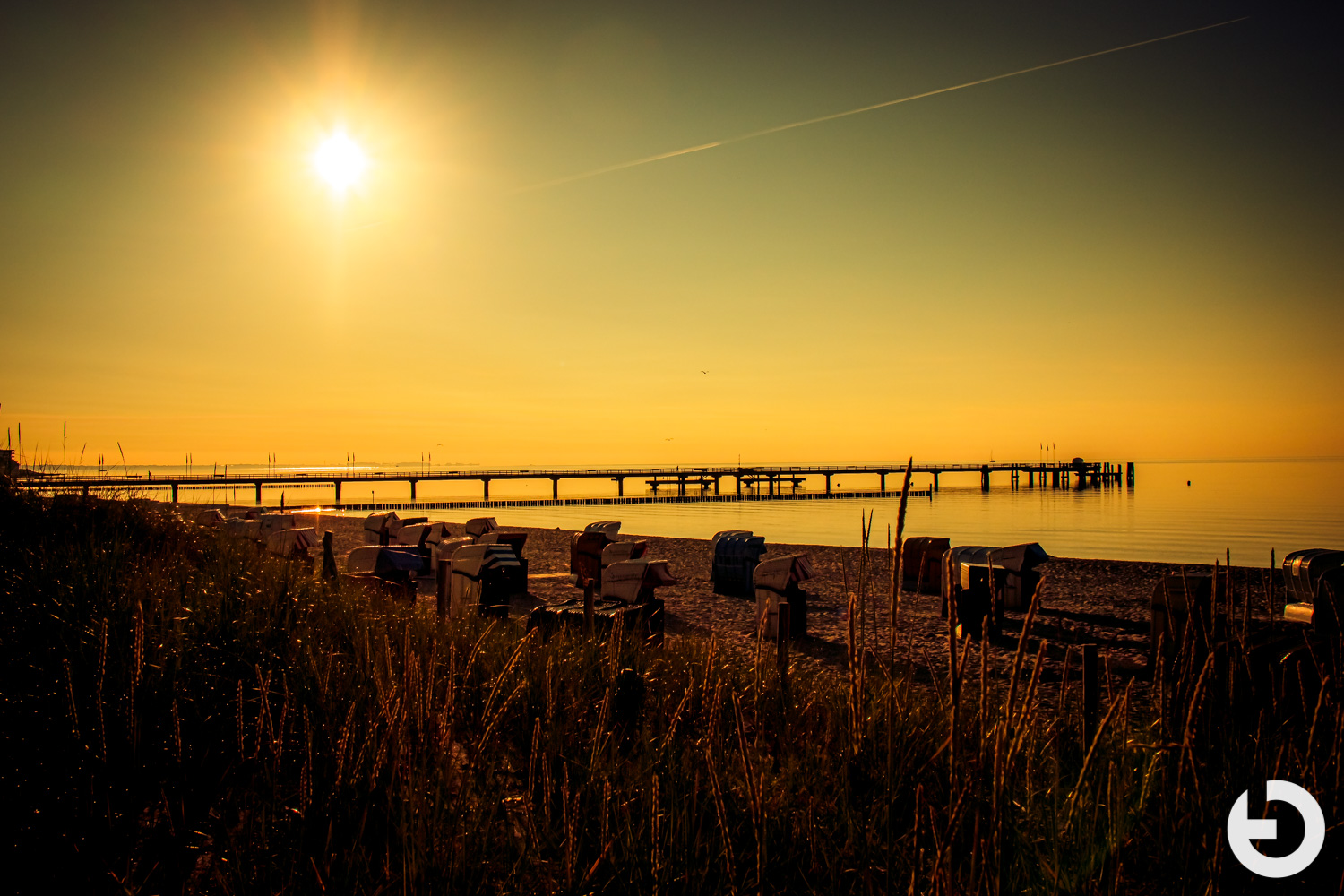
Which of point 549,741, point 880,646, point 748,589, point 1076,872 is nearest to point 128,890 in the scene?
point 549,741

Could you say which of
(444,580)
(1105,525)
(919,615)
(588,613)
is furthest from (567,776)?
(1105,525)

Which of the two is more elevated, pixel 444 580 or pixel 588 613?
pixel 588 613

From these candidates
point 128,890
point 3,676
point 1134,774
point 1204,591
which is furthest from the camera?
point 1204,591

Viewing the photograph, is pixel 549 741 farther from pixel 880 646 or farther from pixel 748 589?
pixel 748 589

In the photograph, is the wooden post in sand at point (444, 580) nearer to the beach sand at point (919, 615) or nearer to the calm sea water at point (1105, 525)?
the beach sand at point (919, 615)

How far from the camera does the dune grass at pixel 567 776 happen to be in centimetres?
253

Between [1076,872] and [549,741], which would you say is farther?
[549,741]

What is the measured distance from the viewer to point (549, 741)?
3824 millimetres

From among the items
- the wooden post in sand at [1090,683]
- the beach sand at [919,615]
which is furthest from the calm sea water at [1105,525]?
the wooden post in sand at [1090,683]

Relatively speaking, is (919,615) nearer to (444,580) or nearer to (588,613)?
(444,580)

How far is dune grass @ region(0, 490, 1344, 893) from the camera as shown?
253cm

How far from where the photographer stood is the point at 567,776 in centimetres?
271

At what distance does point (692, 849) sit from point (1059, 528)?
4767cm

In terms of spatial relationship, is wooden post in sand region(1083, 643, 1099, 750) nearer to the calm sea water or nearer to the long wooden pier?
the calm sea water
